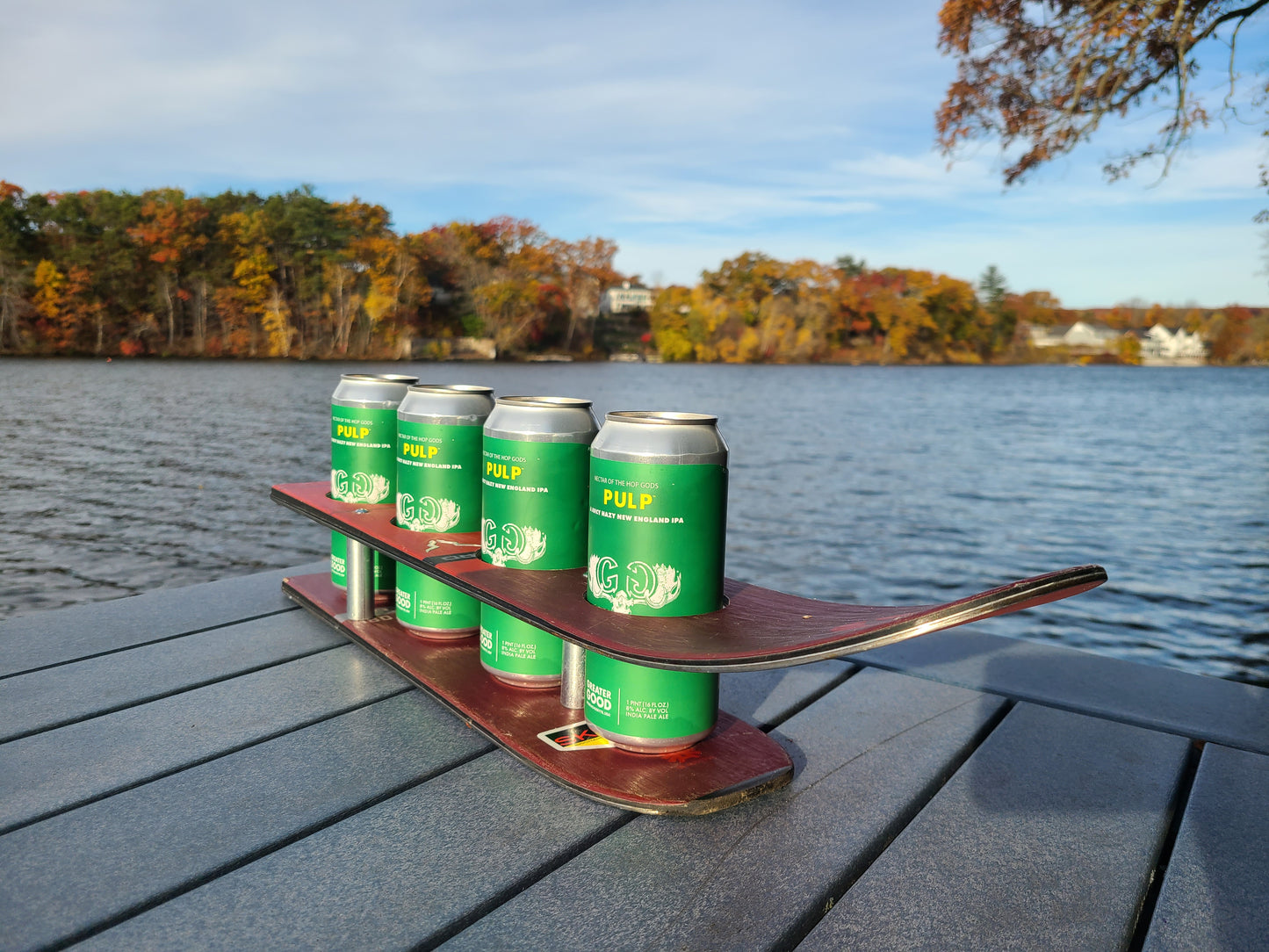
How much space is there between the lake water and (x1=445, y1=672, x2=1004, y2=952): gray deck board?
243 inches

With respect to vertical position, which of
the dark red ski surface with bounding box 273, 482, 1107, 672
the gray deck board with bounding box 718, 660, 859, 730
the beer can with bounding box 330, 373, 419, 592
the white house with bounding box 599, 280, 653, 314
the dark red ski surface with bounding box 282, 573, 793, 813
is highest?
the white house with bounding box 599, 280, 653, 314

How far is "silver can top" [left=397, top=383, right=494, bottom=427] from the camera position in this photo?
2395 mm

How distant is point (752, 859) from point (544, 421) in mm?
1054

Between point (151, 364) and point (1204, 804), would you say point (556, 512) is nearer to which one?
point (1204, 804)

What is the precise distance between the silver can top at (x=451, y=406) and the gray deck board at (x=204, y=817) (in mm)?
799

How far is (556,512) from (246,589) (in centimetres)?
189

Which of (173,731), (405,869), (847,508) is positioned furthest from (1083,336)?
(405,869)

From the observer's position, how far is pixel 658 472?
5.74 feet

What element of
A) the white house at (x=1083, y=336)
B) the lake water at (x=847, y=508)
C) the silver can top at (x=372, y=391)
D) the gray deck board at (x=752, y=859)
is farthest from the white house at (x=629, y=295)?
the gray deck board at (x=752, y=859)

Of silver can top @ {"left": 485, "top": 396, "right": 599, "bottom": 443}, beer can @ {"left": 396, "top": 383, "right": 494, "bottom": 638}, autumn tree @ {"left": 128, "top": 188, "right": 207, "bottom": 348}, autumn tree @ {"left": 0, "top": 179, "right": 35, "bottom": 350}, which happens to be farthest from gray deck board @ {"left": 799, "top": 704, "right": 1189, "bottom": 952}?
autumn tree @ {"left": 128, "top": 188, "right": 207, "bottom": 348}

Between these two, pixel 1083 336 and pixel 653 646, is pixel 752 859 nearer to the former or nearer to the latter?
pixel 653 646

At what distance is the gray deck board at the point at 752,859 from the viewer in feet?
4.62

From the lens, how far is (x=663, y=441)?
5.73ft

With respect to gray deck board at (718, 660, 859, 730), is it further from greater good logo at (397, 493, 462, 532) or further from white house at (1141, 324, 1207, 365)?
white house at (1141, 324, 1207, 365)
